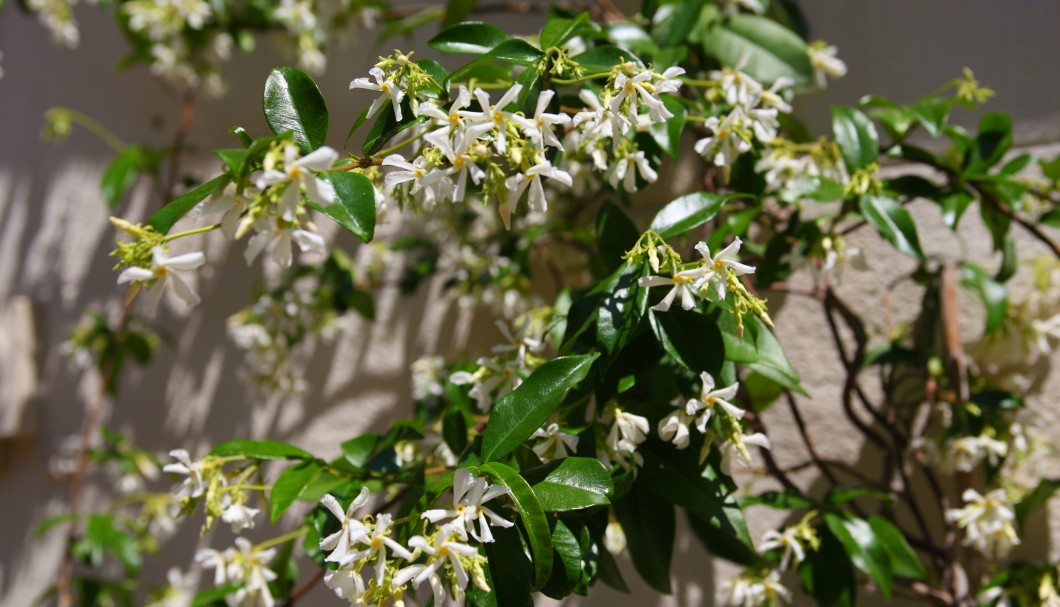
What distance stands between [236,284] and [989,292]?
124 cm

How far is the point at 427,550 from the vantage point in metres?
0.53

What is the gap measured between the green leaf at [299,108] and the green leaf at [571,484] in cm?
28

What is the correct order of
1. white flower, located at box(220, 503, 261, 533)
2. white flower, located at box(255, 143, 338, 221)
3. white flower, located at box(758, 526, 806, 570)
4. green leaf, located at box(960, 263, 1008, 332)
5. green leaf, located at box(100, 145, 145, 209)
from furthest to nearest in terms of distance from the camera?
green leaf, located at box(100, 145, 145, 209)
green leaf, located at box(960, 263, 1008, 332)
white flower, located at box(758, 526, 806, 570)
white flower, located at box(220, 503, 261, 533)
white flower, located at box(255, 143, 338, 221)

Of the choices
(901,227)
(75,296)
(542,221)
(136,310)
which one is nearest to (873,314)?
(901,227)

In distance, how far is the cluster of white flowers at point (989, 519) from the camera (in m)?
0.87

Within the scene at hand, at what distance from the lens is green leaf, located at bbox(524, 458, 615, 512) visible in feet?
1.92

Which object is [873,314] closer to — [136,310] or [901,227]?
[901,227]

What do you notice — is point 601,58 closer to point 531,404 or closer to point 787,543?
point 531,404

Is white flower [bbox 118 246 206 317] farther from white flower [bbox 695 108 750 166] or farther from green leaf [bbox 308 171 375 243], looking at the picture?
white flower [bbox 695 108 750 166]

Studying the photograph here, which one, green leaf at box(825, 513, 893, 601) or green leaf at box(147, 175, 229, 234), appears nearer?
green leaf at box(147, 175, 229, 234)

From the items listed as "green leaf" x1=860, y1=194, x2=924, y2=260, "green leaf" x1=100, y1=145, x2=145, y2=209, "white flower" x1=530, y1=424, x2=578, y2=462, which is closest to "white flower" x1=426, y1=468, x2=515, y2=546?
"white flower" x1=530, y1=424, x2=578, y2=462

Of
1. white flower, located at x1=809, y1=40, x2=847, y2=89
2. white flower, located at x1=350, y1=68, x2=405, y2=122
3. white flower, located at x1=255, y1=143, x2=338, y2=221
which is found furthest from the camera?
white flower, located at x1=809, y1=40, x2=847, y2=89

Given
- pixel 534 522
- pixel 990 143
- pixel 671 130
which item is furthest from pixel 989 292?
pixel 534 522

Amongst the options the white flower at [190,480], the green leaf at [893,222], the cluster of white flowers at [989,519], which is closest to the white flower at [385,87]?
the white flower at [190,480]
